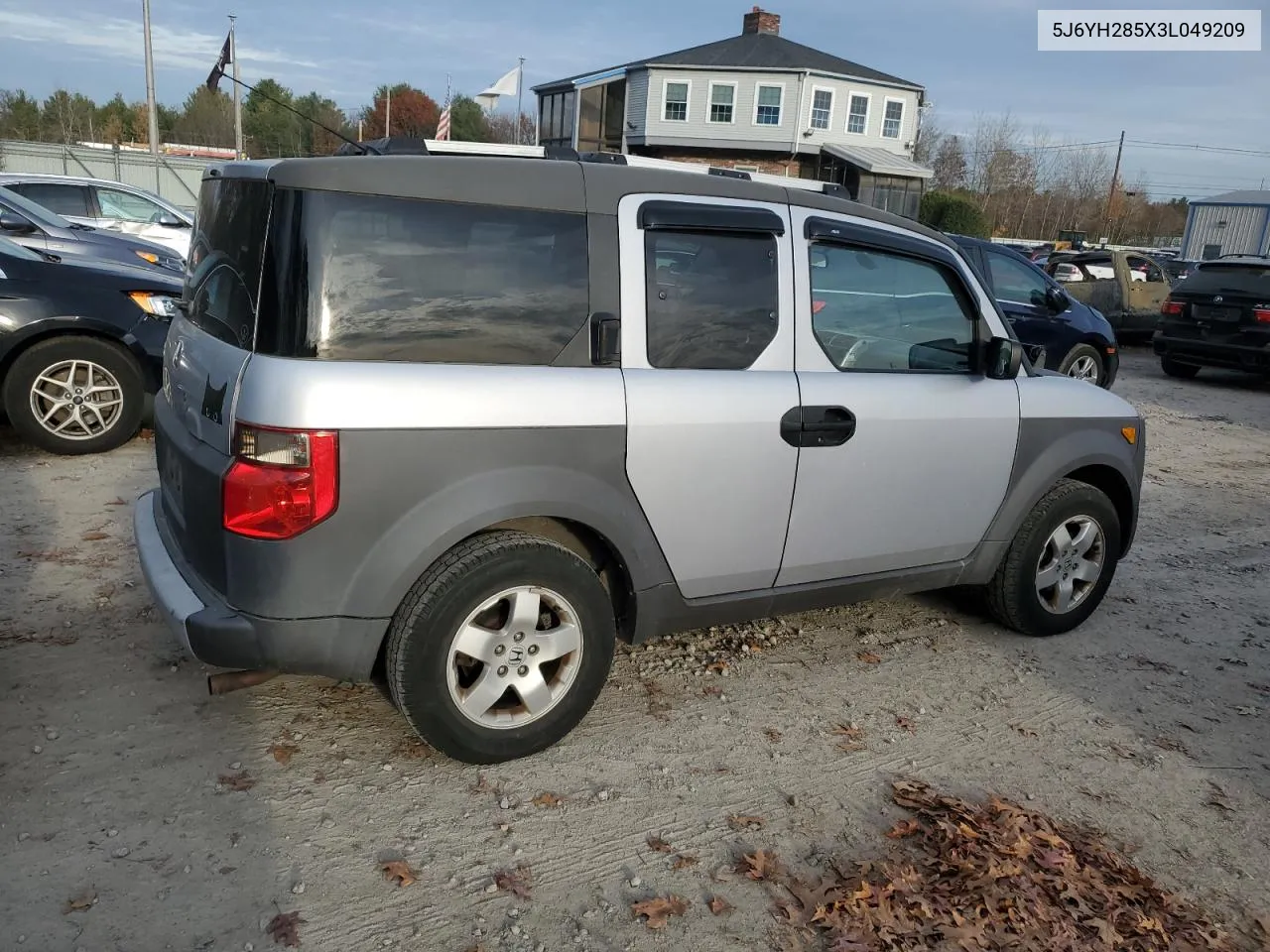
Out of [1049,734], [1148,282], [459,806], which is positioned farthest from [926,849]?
[1148,282]

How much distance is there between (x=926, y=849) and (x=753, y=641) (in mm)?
1595

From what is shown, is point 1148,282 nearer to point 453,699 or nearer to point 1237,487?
point 1237,487

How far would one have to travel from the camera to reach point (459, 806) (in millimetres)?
3266

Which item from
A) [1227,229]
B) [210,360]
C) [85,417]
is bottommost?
[85,417]

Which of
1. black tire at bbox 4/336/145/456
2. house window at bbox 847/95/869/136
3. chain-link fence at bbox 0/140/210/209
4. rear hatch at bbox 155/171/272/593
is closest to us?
rear hatch at bbox 155/171/272/593

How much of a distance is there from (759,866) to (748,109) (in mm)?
41776

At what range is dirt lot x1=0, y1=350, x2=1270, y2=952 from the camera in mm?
2799

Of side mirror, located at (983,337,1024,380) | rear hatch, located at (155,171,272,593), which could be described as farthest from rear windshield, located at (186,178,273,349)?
side mirror, located at (983,337,1024,380)

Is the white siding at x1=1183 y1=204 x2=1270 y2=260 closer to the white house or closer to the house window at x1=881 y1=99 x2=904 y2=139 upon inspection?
the white house

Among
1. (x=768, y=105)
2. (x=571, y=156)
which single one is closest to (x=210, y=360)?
(x=571, y=156)

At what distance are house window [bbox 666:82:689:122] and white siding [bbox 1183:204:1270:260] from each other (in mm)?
21393

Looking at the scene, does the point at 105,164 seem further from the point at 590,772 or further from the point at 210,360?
the point at 590,772

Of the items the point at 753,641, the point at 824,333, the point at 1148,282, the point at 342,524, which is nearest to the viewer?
the point at 342,524

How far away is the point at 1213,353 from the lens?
45.1ft
